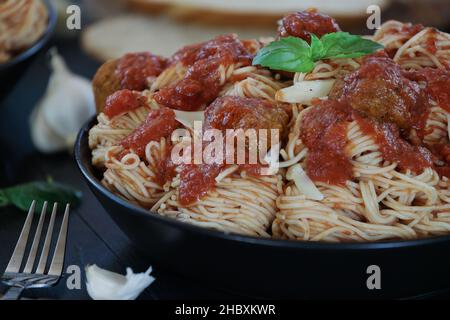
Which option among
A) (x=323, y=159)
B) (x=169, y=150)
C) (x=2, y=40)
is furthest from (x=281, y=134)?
(x=2, y=40)

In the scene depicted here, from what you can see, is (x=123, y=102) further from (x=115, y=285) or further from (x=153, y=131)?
(x=115, y=285)

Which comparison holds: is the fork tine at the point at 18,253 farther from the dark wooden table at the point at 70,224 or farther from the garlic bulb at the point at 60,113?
the garlic bulb at the point at 60,113

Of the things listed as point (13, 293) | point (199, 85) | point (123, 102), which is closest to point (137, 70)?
point (123, 102)

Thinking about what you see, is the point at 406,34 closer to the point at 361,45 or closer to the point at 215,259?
the point at 361,45

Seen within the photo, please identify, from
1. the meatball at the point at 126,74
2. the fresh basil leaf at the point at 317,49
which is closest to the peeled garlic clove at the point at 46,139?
the meatball at the point at 126,74

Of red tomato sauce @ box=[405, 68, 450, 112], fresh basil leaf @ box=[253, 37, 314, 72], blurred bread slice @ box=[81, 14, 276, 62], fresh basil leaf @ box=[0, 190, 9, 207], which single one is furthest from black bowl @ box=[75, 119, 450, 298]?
blurred bread slice @ box=[81, 14, 276, 62]
